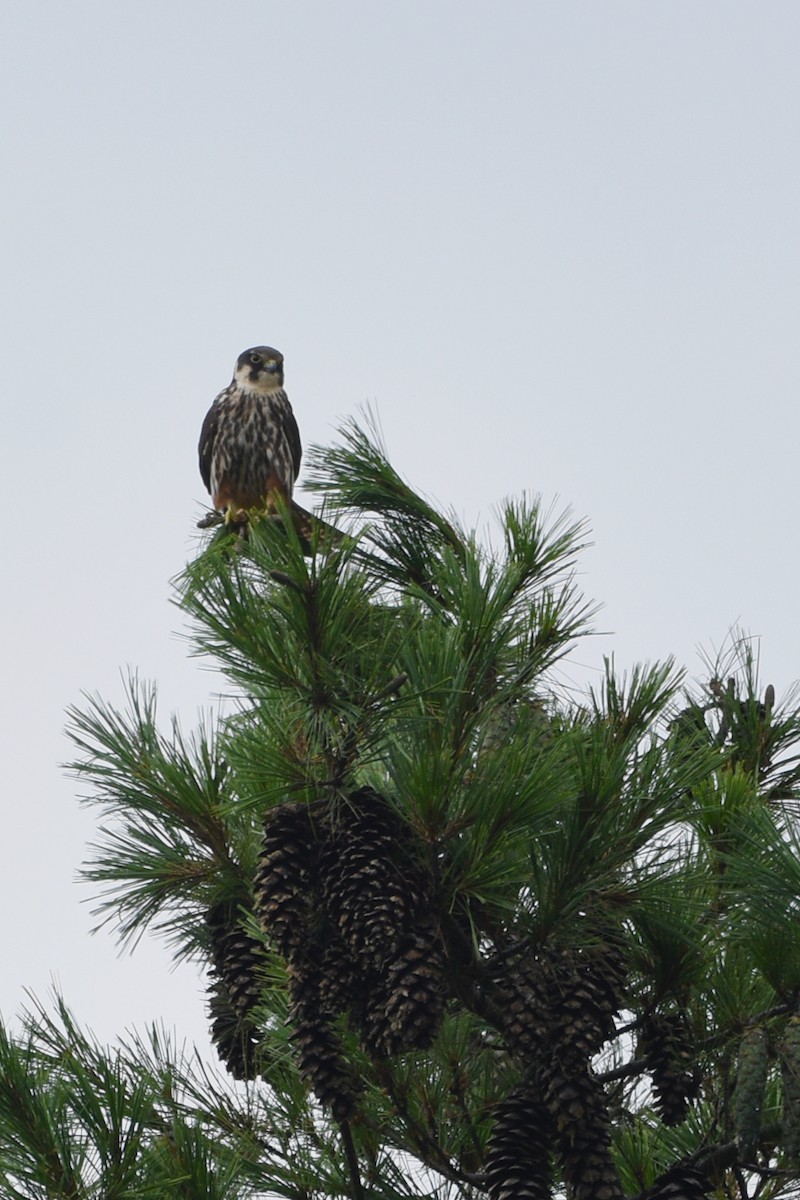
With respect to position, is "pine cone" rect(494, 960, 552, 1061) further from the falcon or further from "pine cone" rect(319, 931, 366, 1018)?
the falcon

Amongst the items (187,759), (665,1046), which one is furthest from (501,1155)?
(187,759)

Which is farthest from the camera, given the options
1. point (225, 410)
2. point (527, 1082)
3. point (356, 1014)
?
point (225, 410)

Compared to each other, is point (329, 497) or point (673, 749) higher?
point (329, 497)

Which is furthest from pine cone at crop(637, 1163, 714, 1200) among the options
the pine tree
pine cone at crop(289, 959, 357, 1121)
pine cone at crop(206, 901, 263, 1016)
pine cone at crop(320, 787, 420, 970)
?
pine cone at crop(206, 901, 263, 1016)

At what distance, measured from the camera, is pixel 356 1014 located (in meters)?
2.58

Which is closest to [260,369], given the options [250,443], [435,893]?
[250,443]

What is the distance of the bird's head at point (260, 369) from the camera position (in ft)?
21.7

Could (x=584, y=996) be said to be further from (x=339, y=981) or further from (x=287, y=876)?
(x=287, y=876)

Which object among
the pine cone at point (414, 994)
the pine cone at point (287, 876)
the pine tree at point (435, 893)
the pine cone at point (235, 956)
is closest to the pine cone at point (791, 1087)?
the pine tree at point (435, 893)

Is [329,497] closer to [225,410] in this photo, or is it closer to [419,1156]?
[419,1156]

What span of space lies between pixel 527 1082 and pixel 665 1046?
0.93ft

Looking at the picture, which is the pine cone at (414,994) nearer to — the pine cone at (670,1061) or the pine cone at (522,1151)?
the pine cone at (522,1151)

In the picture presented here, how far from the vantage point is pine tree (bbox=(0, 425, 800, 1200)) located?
8.27ft

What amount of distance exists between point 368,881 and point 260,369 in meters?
4.47
